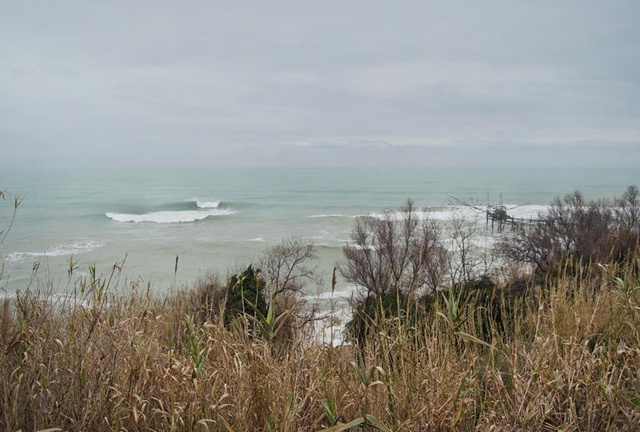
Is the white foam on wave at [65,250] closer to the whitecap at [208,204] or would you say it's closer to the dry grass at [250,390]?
the whitecap at [208,204]

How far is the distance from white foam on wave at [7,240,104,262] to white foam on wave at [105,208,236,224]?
14418 mm

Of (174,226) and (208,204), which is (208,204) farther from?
(174,226)

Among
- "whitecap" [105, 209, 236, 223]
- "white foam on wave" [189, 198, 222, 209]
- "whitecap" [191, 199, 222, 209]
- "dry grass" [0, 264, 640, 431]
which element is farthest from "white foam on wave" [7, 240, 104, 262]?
"dry grass" [0, 264, 640, 431]

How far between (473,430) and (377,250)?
2878 centimetres

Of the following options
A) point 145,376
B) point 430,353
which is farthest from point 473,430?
point 145,376

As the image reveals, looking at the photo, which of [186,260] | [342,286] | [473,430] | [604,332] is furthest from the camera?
[186,260]

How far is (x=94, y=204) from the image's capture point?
69.8 metres

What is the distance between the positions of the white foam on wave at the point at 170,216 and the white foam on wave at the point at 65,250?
14.4m

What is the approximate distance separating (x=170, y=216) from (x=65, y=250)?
74.9 feet

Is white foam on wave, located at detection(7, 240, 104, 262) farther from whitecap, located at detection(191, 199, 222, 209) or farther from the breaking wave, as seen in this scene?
→ whitecap, located at detection(191, 199, 222, 209)

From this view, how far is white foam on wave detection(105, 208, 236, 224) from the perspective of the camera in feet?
188

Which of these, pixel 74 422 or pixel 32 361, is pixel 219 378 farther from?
pixel 32 361

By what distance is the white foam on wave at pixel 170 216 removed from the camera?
57.4m

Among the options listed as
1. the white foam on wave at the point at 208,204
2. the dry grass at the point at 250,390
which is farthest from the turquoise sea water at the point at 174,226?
the dry grass at the point at 250,390
